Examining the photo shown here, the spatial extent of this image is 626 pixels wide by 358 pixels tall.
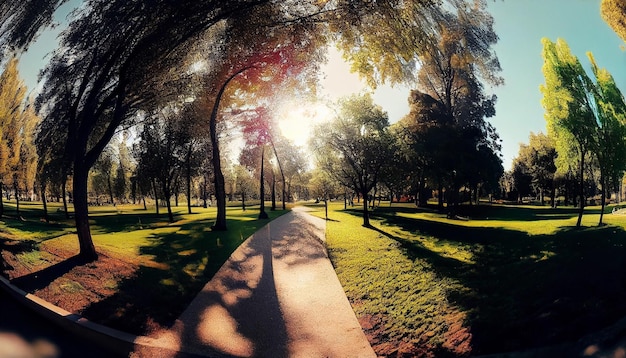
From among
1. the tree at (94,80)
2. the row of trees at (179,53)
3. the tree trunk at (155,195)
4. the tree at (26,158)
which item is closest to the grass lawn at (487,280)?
the row of trees at (179,53)

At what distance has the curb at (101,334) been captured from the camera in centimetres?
238

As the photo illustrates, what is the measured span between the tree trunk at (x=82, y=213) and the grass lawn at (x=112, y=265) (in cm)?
5

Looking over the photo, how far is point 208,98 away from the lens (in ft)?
11.3

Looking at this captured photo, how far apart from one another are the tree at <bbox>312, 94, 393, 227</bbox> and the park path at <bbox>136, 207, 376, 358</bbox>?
6.23 ft

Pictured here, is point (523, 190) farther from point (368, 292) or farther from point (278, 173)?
point (278, 173)

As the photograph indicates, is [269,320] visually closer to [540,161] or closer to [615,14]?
[540,161]

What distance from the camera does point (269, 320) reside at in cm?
282

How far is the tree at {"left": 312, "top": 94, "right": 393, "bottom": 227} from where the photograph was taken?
515cm

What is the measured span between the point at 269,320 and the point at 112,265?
159cm

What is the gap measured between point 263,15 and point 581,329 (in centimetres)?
427

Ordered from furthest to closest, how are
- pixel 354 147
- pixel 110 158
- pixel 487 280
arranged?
pixel 354 147, pixel 487 280, pixel 110 158

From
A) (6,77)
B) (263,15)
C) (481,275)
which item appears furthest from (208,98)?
(481,275)

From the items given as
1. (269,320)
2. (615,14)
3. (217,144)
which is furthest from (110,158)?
(615,14)

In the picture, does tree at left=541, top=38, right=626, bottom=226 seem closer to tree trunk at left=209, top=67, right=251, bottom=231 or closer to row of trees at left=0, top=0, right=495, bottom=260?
row of trees at left=0, top=0, right=495, bottom=260
